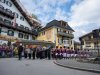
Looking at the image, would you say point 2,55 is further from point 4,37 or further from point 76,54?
point 4,37

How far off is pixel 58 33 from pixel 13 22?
61.2ft

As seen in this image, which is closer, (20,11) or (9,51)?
(9,51)

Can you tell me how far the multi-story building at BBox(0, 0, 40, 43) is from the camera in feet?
156

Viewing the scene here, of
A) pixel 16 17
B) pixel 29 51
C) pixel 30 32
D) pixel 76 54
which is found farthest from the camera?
pixel 30 32

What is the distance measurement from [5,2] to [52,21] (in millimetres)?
23760

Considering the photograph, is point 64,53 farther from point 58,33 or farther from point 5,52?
point 58,33

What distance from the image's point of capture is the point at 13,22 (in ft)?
171

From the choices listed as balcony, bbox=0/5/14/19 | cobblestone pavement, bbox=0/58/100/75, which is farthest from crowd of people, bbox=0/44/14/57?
balcony, bbox=0/5/14/19

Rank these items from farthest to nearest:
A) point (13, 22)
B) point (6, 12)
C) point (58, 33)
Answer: point (58, 33) → point (13, 22) → point (6, 12)

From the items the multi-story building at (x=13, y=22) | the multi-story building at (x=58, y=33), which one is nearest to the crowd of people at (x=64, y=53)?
the multi-story building at (x=13, y=22)

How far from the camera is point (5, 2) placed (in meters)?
49.7

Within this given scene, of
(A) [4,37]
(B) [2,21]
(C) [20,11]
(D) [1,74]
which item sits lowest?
(D) [1,74]

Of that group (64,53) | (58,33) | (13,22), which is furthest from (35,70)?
(58,33)

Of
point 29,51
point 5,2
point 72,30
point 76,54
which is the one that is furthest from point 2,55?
point 72,30
